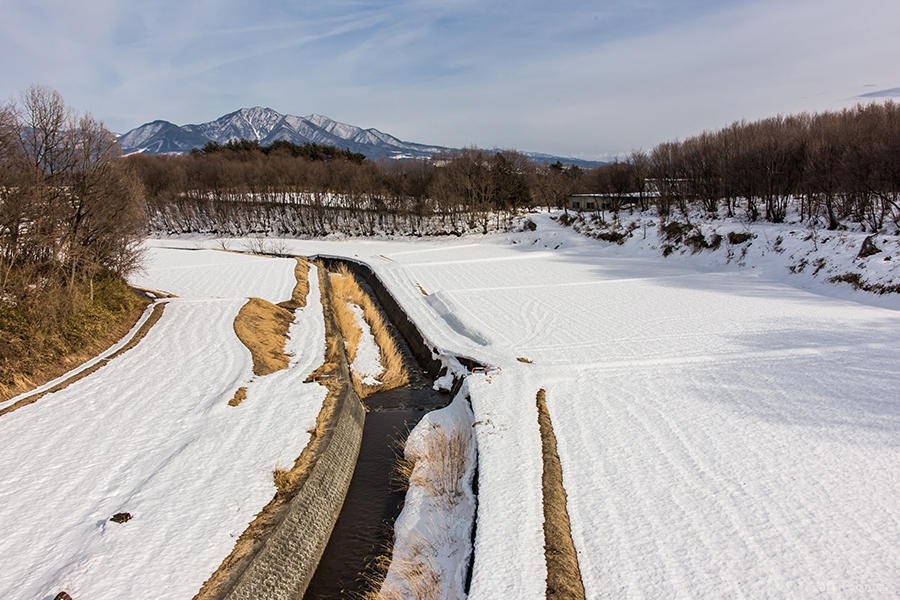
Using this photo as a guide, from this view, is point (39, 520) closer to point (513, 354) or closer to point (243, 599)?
point (243, 599)

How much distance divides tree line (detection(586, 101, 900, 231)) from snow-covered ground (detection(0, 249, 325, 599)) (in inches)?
884

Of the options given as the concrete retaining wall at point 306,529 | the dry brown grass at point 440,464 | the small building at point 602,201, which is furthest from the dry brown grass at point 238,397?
the small building at point 602,201

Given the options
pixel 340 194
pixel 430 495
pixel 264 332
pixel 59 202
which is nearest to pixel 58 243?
pixel 59 202

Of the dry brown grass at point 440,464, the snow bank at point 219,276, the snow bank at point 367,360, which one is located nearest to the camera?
the dry brown grass at point 440,464

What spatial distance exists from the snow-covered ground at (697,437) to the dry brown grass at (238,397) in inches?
170

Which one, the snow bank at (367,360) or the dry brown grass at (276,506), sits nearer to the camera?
the dry brown grass at (276,506)

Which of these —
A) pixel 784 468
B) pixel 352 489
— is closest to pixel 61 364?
pixel 352 489

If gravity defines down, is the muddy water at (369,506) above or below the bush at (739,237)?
below

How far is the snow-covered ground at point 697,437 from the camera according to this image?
4672mm

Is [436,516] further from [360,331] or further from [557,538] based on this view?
[360,331]

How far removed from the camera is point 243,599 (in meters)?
4.56

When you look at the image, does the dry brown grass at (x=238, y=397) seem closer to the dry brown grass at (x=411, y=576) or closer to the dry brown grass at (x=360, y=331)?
the dry brown grass at (x=360, y=331)

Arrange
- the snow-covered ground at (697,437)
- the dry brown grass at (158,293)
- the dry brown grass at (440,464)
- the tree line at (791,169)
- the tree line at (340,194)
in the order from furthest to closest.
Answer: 1. the tree line at (340,194)
2. the tree line at (791,169)
3. the dry brown grass at (158,293)
4. the dry brown grass at (440,464)
5. the snow-covered ground at (697,437)

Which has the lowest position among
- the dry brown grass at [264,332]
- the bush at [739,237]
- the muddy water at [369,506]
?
the muddy water at [369,506]
